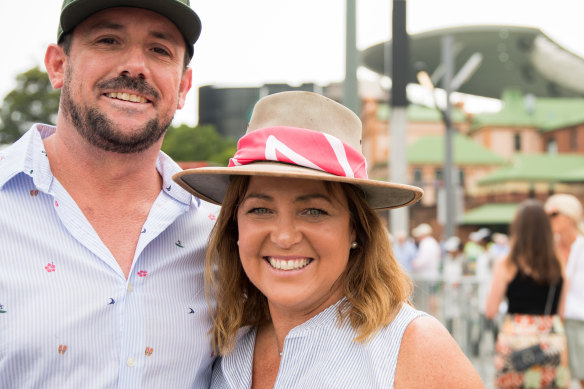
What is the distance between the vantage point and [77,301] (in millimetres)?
2355

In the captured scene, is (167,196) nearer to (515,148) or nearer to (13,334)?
(13,334)

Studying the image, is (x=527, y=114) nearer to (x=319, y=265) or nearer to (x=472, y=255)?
(x=472, y=255)

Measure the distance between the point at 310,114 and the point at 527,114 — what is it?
56.4 metres

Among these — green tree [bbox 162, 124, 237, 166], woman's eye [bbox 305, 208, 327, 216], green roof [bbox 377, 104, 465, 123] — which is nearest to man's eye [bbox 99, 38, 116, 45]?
woman's eye [bbox 305, 208, 327, 216]

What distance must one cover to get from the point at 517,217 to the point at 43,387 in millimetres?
4788

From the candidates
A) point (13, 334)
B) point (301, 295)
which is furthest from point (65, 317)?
point (301, 295)

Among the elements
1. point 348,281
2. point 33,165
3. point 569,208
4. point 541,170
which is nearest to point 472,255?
point 569,208

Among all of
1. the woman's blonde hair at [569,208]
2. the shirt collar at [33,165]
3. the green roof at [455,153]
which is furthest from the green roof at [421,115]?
the shirt collar at [33,165]

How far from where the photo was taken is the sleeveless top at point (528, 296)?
5.69m

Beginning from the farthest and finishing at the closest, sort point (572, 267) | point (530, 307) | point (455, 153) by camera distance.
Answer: point (455, 153) < point (572, 267) < point (530, 307)

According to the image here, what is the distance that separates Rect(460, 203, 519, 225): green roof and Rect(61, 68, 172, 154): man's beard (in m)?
42.7

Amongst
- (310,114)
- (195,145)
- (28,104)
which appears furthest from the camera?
(195,145)

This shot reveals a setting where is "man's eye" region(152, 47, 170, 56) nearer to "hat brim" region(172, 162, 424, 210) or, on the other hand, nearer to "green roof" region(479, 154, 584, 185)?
"hat brim" region(172, 162, 424, 210)

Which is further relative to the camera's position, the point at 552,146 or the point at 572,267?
the point at 552,146
